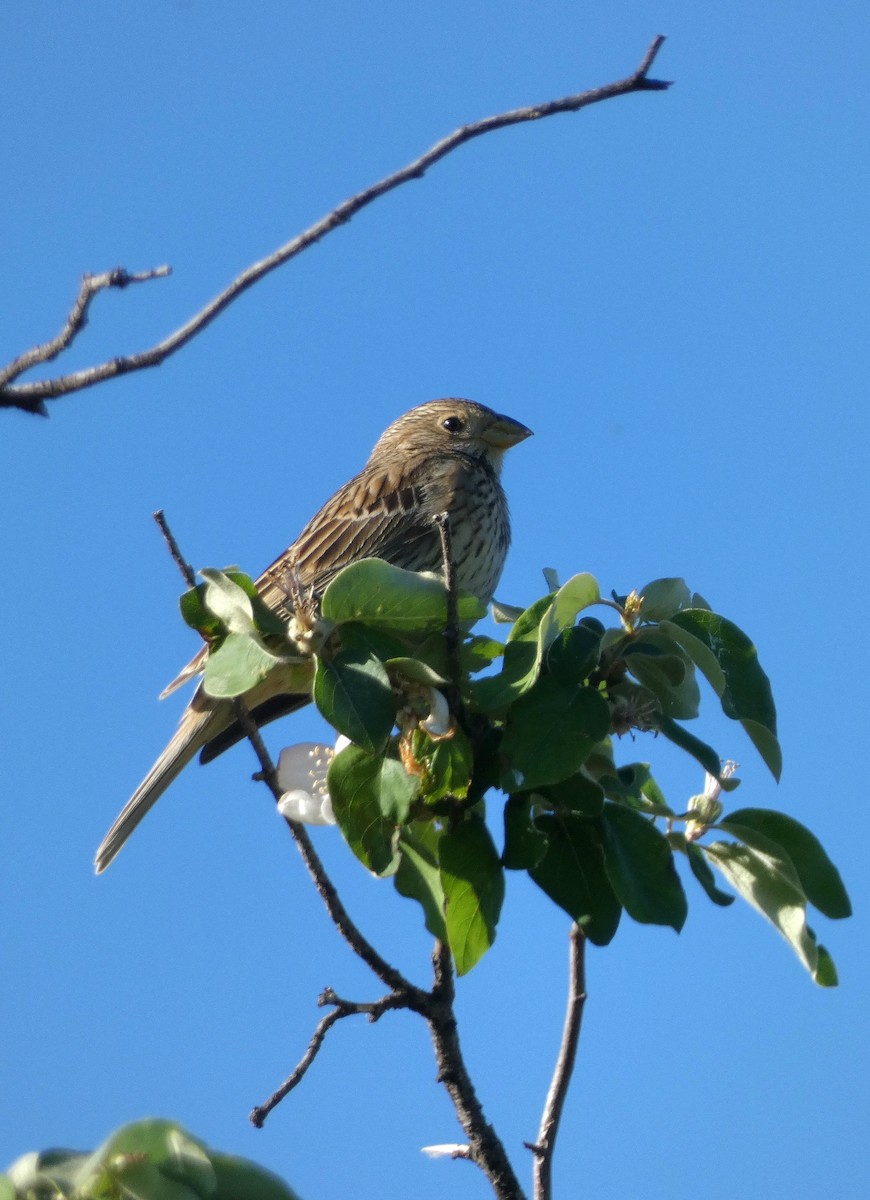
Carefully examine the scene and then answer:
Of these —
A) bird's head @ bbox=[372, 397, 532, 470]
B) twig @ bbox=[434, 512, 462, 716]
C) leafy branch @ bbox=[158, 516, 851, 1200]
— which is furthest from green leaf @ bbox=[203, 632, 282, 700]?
bird's head @ bbox=[372, 397, 532, 470]

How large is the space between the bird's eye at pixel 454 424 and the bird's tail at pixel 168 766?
225cm

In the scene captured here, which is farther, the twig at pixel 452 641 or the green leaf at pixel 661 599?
the green leaf at pixel 661 599

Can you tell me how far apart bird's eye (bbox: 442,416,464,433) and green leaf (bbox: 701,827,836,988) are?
405 centimetres

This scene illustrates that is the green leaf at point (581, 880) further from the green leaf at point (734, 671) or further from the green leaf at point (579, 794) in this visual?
the green leaf at point (734, 671)

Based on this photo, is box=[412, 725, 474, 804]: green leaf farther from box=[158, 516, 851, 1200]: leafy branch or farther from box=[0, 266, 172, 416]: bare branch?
box=[0, 266, 172, 416]: bare branch

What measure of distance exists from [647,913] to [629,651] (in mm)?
471

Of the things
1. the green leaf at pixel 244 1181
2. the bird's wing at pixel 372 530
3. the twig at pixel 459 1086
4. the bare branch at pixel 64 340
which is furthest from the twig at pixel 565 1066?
the bird's wing at pixel 372 530

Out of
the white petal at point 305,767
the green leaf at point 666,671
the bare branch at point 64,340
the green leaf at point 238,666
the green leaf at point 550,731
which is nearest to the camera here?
the bare branch at point 64,340

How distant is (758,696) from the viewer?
286cm

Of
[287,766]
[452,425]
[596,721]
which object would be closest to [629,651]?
[596,721]

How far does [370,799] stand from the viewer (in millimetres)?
2770

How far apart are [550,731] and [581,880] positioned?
1.01 feet

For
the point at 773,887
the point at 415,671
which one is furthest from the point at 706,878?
the point at 415,671

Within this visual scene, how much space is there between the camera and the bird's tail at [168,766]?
4.72 meters
